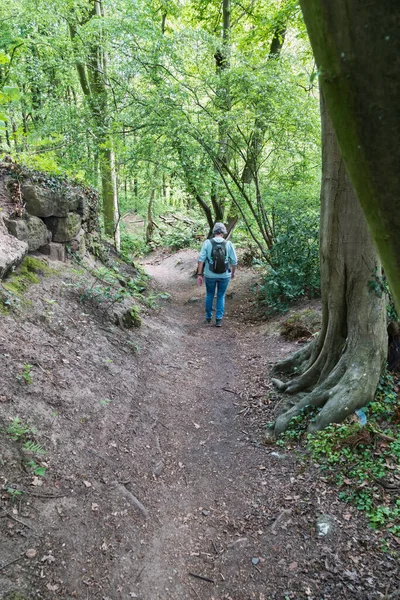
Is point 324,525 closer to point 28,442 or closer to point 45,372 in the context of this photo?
point 28,442

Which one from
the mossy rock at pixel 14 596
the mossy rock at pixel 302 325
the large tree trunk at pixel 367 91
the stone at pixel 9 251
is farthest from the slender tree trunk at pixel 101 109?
the large tree trunk at pixel 367 91

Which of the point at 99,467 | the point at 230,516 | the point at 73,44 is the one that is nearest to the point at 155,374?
A: the point at 99,467

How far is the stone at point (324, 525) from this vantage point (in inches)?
114

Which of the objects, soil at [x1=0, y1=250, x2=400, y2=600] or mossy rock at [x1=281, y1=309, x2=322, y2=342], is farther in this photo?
mossy rock at [x1=281, y1=309, x2=322, y2=342]

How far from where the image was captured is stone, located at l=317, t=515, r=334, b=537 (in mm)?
2889

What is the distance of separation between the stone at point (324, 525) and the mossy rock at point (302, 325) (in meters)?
3.96

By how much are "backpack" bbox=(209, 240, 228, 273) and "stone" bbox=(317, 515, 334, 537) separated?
19.1ft

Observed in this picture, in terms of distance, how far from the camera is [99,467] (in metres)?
3.42

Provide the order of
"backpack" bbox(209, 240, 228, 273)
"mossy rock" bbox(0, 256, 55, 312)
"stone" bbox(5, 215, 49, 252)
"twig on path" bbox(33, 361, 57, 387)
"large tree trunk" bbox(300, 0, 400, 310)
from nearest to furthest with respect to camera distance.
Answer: "large tree trunk" bbox(300, 0, 400, 310), "twig on path" bbox(33, 361, 57, 387), "mossy rock" bbox(0, 256, 55, 312), "stone" bbox(5, 215, 49, 252), "backpack" bbox(209, 240, 228, 273)

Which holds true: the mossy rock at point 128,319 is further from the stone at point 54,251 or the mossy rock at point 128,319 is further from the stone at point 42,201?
the stone at point 42,201

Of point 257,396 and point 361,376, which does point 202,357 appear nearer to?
point 257,396

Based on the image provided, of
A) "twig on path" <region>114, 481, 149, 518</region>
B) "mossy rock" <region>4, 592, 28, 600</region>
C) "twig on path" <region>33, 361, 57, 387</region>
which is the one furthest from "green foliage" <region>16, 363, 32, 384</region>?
"mossy rock" <region>4, 592, 28, 600</region>

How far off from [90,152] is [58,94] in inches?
227

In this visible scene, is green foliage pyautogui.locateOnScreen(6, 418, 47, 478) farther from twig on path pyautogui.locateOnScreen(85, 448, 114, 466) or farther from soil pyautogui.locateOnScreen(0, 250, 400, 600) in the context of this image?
twig on path pyautogui.locateOnScreen(85, 448, 114, 466)
